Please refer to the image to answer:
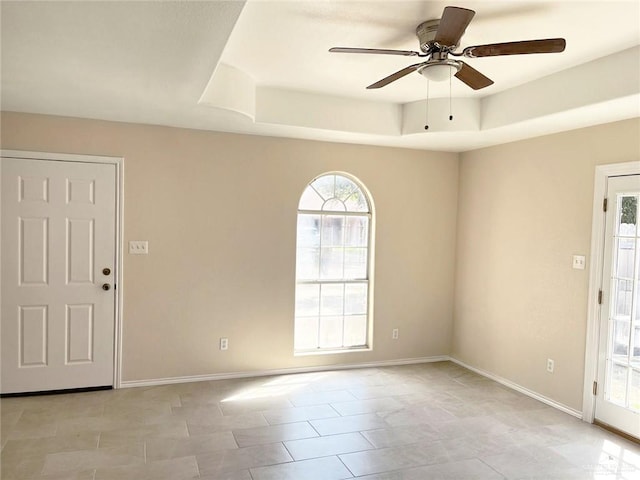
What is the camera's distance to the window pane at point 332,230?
491cm

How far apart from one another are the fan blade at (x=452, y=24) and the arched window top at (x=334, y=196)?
2572 mm

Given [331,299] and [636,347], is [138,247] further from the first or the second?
[636,347]

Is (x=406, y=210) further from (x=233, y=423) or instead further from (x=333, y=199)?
(x=233, y=423)

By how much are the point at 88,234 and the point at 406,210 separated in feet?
10.3

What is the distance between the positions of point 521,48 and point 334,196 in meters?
2.81

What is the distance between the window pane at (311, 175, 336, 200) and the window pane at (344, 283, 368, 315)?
1.00 meters

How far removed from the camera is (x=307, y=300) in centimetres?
488

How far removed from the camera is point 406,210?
16.8 feet

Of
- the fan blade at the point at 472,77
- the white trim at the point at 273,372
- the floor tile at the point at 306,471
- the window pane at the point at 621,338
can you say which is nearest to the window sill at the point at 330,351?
the white trim at the point at 273,372

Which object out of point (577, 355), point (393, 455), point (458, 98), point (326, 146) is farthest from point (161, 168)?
point (577, 355)

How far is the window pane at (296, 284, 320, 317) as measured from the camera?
4.85 meters

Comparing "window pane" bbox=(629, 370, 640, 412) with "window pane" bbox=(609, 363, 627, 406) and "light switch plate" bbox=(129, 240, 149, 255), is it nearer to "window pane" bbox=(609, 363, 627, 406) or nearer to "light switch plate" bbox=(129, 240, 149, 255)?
"window pane" bbox=(609, 363, 627, 406)

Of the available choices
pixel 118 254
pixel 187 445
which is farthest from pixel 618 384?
pixel 118 254

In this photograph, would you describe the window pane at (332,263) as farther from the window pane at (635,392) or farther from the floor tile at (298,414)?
the window pane at (635,392)
